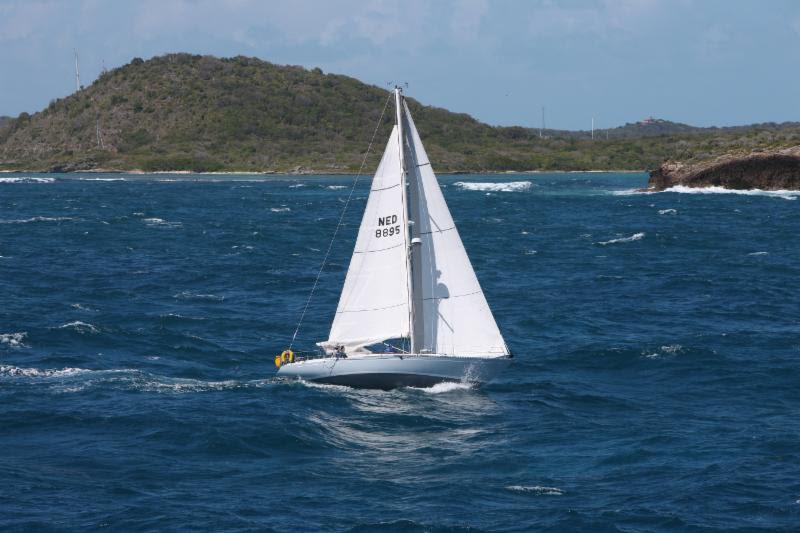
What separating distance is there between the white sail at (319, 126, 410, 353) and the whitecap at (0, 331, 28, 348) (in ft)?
48.2

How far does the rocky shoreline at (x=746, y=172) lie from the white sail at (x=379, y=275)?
336ft

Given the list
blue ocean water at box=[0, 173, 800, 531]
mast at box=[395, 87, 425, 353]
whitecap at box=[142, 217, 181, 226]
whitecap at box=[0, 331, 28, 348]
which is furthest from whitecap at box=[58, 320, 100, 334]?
whitecap at box=[142, 217, 181, 226]

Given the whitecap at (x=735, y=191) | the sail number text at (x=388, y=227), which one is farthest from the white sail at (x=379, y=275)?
the whitecap at (x=735, y=191)

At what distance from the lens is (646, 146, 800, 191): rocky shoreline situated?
12712 cm

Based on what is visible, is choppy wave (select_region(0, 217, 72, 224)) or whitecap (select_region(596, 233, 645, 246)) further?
choppy wave (select_region(0, 217, 72, 224))

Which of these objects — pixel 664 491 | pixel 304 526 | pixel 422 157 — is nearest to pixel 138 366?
pixel 422 157

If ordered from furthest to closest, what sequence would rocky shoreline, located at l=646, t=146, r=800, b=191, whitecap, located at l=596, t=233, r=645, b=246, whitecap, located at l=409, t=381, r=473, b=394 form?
1. rocky shoreline, located at l=646, t=146, r=800, b=191
2. whitecap, located at l=596, t=233, r=645, b=246
3. whitecap, located at l=409, t=381, r=473, b=394

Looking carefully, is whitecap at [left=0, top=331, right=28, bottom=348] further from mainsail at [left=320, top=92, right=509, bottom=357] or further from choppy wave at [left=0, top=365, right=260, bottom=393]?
mainsail at [left=320, top=92, right=509, bottom=357]

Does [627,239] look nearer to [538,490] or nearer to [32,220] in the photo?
[32,220]

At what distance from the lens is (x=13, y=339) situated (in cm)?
4266

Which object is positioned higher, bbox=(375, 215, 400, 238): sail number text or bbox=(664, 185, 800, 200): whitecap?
bbox=(664, 185, 800, 200): whitecap

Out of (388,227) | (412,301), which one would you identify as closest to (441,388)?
(412,301)

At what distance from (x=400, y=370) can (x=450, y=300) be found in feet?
9.33

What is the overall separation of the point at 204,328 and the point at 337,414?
15.4m
